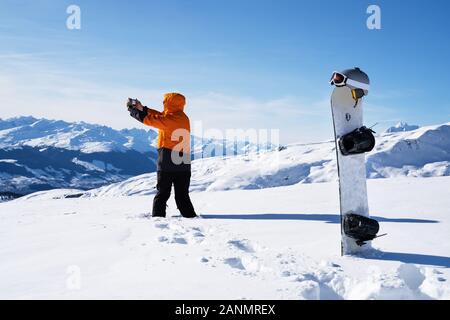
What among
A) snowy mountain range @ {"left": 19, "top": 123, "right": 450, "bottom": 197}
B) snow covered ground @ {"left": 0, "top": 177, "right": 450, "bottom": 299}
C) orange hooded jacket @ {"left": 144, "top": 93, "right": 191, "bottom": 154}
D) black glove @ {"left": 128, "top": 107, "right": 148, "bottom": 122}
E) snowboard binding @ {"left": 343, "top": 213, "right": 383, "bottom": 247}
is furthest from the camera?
snowy mountain range @ {"left": 19, "top": 123, "right": 450, "bottom": 197}

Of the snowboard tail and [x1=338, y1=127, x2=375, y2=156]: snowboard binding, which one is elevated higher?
[x1=338, y1=127, x2=375, y2=156]: snowboard binding

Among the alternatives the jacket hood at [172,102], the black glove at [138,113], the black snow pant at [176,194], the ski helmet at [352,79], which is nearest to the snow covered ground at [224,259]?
the black snow pant at [176,194]

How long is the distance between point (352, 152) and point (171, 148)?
12.7 feet

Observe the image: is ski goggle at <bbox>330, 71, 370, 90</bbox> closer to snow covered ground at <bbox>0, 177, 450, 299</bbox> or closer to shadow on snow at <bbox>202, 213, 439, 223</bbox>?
snow covered ground at <bbox>0, 177, 450, 299</bbox>

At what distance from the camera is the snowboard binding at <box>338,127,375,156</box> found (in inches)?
142

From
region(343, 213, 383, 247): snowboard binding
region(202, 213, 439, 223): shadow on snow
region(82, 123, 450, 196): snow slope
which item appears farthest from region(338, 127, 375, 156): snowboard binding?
region(82, 123, 450, 196): snow slope

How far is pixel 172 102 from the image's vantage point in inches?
273

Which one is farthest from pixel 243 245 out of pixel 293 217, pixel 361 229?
pixel 293 217

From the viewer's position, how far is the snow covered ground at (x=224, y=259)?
2.58 metres

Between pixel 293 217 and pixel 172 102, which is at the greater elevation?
pixel 172 102

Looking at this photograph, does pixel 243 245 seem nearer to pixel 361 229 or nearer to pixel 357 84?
pixel 361 229

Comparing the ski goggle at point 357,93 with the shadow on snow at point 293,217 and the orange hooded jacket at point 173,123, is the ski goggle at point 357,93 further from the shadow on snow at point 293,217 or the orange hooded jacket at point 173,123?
the orange hooded jacket at point 173,123

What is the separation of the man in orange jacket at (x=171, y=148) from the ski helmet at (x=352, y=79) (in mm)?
3694
